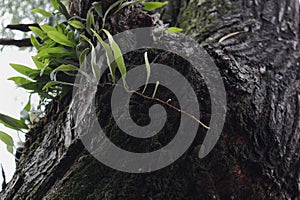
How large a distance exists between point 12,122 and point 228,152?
0.48 meters

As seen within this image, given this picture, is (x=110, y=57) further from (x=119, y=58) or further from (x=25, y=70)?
(x=25, y=70)

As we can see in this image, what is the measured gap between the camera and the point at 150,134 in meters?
0.72

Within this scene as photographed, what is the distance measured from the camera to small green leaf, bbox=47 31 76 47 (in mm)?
841

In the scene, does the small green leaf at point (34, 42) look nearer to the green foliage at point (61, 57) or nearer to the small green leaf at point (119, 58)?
the green foliage at point (61, 57)

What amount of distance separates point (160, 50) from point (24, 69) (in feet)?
1.05

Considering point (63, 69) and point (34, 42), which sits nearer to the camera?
point (63, 69)

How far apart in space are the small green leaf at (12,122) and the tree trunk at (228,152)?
0.03 m

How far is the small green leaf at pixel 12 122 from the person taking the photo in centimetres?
90

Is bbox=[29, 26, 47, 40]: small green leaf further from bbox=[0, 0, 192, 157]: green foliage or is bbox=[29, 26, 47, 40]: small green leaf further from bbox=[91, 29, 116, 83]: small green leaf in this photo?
bbox=[91, 29, 116, 83]: small green leaf

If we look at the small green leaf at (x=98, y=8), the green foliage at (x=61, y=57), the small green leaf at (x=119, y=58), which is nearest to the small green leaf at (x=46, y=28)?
the green foliage at (x=61, y=57)

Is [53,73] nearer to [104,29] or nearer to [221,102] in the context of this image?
[104,29]

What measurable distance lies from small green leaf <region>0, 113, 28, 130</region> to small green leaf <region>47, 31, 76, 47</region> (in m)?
0.21

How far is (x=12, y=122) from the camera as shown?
912 mm

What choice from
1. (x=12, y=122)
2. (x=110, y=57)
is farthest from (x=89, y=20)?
(x=12, y=122)
